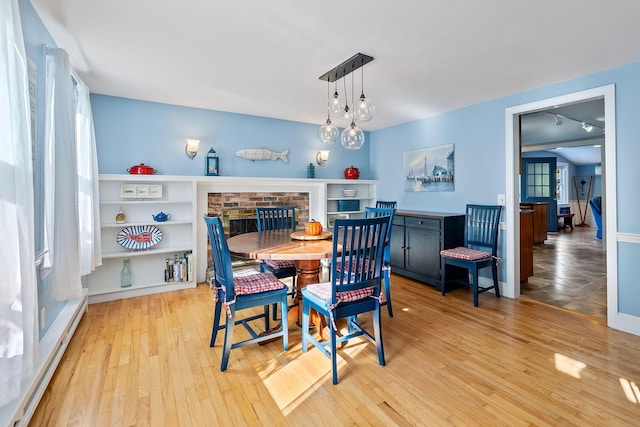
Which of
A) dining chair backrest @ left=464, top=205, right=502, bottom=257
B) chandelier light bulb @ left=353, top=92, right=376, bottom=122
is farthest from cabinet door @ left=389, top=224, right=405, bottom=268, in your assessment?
chandelier light bulb @ left=353, top=92, right=376, bottom=122

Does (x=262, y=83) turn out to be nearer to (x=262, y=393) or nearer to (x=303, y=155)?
(x=303, y=155)

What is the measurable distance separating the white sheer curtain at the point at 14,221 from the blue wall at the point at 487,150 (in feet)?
13.2

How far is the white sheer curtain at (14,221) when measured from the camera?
50.0 inches

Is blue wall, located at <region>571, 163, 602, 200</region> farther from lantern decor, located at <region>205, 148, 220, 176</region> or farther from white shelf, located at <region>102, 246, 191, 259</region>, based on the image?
white shelf, located at <region>102, 246, 191, 259</region>

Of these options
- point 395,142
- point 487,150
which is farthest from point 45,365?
point 395,142

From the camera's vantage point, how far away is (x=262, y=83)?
3131mm

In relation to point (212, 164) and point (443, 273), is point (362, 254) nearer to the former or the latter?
point (443, 273)

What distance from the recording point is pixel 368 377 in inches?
78.9

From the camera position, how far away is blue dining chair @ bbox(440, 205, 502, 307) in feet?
10.8

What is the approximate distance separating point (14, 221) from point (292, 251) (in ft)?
4.52

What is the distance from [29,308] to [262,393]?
48.6 inches

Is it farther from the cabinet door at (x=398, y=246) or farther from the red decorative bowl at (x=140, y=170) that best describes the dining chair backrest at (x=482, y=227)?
the red decorative bowl at (x=140, y=170)

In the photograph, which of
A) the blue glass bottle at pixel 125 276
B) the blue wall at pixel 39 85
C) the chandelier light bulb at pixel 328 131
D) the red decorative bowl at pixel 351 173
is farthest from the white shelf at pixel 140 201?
the red decorative bowl at pixel 351 173

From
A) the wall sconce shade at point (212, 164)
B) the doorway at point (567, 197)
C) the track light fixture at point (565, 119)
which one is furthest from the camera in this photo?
the track light fixture at point (565, 119)
